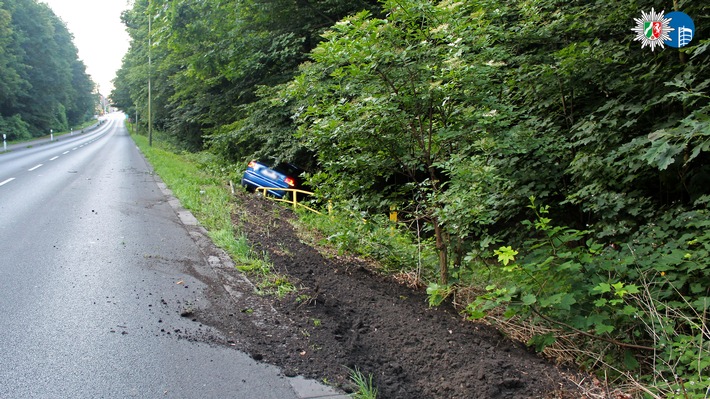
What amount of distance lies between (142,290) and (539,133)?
178 inches

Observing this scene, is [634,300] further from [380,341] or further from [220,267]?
[220,267]

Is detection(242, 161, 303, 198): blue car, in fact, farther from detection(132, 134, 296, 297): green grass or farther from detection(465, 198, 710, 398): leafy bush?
detection(465, 198, 710, 398): leafy bush

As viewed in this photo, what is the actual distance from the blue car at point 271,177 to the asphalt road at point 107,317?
519 centimetres

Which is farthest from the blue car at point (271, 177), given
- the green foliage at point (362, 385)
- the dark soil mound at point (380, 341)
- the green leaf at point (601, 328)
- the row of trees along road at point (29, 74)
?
the row of trees along road at point (29, 74)

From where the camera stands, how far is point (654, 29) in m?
4.08

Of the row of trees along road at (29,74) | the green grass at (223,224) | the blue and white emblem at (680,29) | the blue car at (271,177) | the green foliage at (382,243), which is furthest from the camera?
the row of trees along road at (29,74)

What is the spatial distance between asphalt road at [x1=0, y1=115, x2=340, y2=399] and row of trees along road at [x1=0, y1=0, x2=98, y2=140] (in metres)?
39.8

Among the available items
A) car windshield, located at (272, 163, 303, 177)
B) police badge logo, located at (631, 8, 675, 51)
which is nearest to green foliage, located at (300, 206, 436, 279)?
police badge logo, located at (631, 8, 675, 51)

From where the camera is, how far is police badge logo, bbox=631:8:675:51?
398cm

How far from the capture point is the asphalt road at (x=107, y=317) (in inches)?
114

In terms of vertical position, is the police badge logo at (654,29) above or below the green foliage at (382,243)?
above

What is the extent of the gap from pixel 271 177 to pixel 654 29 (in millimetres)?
10404

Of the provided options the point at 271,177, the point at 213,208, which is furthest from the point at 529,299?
the point at 271,177

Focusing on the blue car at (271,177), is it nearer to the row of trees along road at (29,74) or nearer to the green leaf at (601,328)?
the green leaf at (601,328)
